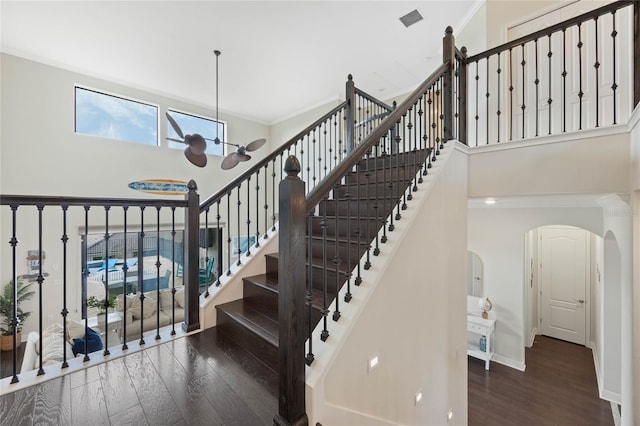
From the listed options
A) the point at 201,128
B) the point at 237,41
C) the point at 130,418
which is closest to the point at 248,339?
the point at 130,418

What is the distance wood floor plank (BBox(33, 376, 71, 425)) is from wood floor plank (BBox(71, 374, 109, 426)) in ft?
0.08

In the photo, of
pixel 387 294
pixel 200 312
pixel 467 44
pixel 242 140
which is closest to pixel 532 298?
pixel 467 44

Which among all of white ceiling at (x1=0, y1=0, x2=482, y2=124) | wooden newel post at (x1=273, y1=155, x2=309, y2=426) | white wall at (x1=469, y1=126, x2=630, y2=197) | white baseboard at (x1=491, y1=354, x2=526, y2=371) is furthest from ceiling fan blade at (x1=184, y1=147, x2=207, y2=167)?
white baseboard at (x1=491, y1=354, x2=526, y2=371)

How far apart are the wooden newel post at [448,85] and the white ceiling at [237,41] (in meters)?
1.35

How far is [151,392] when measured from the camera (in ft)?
5.16

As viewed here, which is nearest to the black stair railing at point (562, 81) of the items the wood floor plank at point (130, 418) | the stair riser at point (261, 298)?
the stair riser at point (261, 298)

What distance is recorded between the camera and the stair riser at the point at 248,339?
1801 millimetres

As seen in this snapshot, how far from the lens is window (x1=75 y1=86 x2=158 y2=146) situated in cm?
514

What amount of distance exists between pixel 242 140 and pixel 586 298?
8.27 meters

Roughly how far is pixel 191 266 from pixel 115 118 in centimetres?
483

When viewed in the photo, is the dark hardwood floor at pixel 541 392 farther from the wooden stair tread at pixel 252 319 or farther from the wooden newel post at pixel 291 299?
the wooden newel post at pixel 291 299

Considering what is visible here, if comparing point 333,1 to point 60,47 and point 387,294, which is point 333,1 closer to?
point 387,294

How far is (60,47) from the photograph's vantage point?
4320 millimetres

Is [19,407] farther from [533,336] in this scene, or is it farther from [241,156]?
[533,336]
